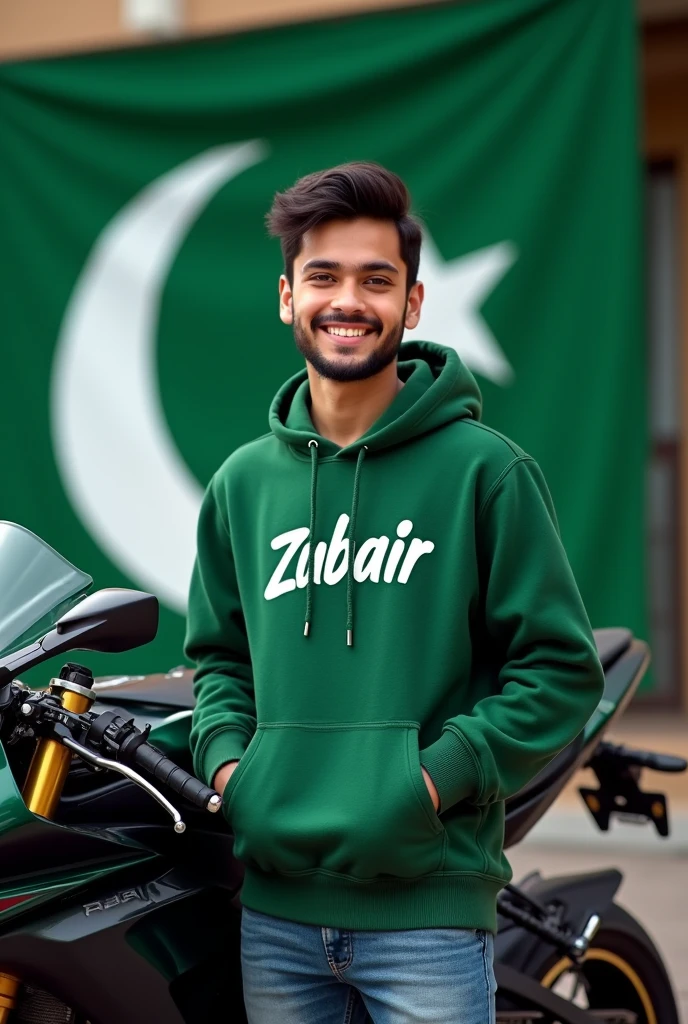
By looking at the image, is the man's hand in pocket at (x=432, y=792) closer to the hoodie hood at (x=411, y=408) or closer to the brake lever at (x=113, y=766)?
the brake lever at (x=113, y=766)

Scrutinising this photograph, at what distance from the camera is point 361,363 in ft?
6.19

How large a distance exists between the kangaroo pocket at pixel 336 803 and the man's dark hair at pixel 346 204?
668 mm

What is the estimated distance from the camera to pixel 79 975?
5.54ft

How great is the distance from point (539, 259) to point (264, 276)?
119cm

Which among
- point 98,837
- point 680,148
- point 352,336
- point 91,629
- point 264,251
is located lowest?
point 98,837

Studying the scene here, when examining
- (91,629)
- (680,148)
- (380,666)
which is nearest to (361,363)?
(380,666)

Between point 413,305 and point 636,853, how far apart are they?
394 centimetres

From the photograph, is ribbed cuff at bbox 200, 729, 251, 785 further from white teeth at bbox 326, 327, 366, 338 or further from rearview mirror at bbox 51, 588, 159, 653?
white teeth at bbox 326, 327, 366, 338

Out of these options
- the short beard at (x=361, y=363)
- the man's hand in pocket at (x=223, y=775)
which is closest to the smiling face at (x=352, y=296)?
the short beard at (x=361, y=363)

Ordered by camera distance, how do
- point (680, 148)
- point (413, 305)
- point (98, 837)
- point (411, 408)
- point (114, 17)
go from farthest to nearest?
point (680, 148), point (114, 17), point (413, 305), point (411, 408), point (98, 837)

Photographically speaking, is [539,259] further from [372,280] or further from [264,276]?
[372,280]

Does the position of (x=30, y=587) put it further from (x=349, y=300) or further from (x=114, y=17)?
(x=114, y=17)

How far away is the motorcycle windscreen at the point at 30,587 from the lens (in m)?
1.72

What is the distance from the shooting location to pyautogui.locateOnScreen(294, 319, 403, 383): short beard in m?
1.89
